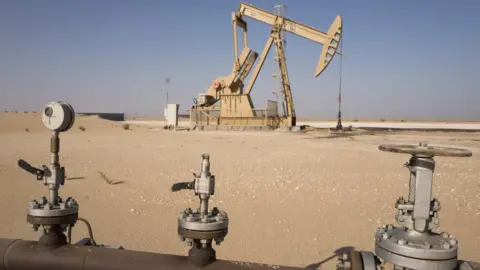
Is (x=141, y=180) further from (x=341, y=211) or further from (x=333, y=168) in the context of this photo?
(x=333, y=168)

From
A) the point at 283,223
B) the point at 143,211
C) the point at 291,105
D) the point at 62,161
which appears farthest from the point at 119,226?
the point at 291,105

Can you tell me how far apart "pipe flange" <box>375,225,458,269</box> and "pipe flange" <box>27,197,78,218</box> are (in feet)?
5.30

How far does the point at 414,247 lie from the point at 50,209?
182 centimetres

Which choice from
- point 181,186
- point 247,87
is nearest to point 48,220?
point 181,186

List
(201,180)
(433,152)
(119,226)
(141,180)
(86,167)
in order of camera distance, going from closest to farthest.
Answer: (433,152) < (201,180) < (119,226) < (141,180) < (86,167)

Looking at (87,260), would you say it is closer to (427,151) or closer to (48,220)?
(48,220)

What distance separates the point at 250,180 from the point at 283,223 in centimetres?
236

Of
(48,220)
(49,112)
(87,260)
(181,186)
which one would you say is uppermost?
(49,112)

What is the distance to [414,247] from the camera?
1433 mm

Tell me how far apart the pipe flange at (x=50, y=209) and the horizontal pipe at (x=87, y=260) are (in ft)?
0.59

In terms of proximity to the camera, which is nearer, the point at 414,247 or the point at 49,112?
the point at 414,247

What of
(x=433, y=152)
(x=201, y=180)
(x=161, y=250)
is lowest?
(x=161, y=250)

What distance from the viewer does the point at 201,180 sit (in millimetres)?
1801

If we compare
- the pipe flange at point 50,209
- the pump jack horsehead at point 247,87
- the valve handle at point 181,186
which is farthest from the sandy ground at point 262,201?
the pump jack horsehead at point 247,87
